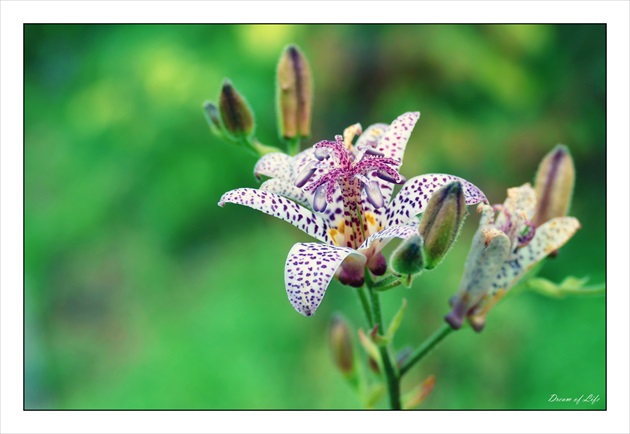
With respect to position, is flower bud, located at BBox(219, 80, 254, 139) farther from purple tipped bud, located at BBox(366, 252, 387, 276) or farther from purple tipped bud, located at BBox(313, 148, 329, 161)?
purple tipped bud, located at BBox(366, 252, 387, 276)

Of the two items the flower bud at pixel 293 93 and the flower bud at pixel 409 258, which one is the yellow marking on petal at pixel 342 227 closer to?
the flower bud at pixel 409 258

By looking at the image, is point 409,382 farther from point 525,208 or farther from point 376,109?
point 525,208

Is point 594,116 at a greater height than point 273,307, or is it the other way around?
point 594,116

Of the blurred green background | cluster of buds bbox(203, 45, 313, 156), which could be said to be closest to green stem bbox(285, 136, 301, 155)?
cluster of buds bbox(203, 45, 313, 156)

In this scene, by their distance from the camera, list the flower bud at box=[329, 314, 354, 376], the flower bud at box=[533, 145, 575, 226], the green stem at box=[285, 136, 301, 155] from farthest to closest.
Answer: the flower bud at box=[329, 314, 354, 376] < the green stem at box=[285, 136, 301, 155] < the flower bud at box=[533, 145, 575, 226]

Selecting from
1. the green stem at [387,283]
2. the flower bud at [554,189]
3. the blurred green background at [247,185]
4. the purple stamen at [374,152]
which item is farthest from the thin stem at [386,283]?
the blurred green background at [247,185]
